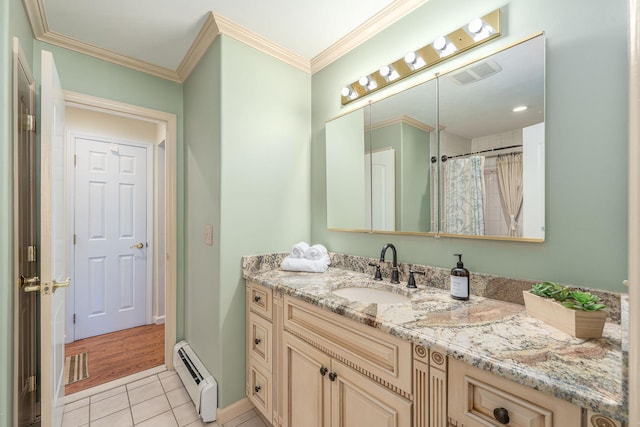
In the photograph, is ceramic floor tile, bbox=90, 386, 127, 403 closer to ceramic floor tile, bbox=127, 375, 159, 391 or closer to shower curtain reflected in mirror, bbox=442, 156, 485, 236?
ceramic floor tile, bbox=127, 375, 159, 391

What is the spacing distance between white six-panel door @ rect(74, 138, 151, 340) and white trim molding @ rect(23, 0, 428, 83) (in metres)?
1.19

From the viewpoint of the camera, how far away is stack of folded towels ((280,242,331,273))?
174 cm

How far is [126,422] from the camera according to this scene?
1676 millimetres

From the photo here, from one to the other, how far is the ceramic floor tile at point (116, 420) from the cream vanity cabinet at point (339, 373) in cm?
106

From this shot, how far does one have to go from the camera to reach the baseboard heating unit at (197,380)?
1642 millimetres

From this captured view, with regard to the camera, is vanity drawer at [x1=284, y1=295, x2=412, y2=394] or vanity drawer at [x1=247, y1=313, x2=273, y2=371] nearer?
vanity drawer at [x1=284, y1=295, x2=412, y2=394]

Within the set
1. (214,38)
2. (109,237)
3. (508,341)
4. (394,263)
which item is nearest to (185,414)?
(394,263)

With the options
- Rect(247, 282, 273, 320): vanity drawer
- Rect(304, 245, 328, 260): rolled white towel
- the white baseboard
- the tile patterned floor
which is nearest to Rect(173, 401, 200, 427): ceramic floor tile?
the tile patterned floor

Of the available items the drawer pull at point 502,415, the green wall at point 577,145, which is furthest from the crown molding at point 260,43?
the drawer pull at point 502,415

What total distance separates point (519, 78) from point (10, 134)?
2178 mm

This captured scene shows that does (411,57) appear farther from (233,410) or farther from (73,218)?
(73,218)

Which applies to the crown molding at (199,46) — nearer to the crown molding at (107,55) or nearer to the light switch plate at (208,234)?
the crown molding at (107,55)

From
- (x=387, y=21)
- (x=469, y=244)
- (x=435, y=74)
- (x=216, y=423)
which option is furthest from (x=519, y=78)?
(x=216, y=423)

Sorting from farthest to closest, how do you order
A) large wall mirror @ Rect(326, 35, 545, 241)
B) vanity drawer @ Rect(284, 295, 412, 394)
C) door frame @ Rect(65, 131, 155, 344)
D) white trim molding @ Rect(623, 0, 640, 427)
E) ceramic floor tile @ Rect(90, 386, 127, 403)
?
door frame @ Rect(65, 131, 155, 344) → ceramic floor tile @ Rect(90, 386, 127, 403) → large wall mirror @ Rect(326, 35, 545, 241) → vanity drawer @ Rect(284, 295, 412, 394) → white trim molding @ Rect(623, 0, 640, 427)
